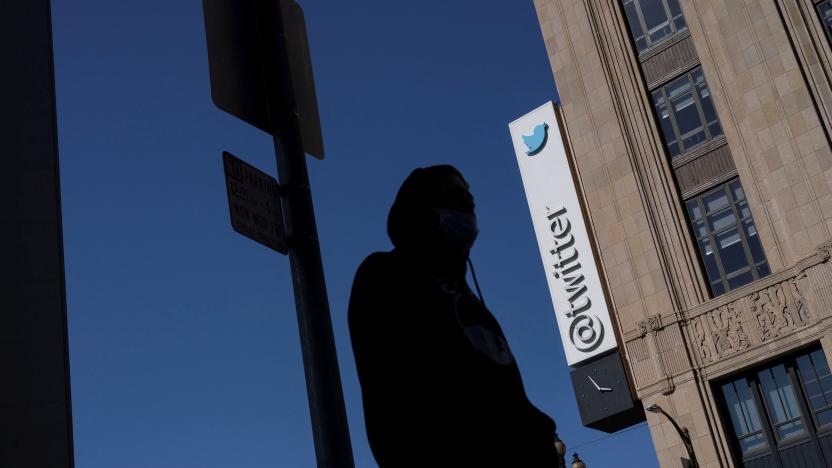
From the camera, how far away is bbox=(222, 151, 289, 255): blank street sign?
13.9 feet

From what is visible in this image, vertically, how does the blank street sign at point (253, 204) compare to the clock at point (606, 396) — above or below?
below

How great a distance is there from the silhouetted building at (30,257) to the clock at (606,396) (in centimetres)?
1887

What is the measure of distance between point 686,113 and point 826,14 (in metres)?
5.28

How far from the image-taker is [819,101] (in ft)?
92.7

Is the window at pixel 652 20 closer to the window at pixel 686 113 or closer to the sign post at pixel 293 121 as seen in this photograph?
the window at pixel 686 113

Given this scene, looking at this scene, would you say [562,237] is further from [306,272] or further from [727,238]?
[306,272]

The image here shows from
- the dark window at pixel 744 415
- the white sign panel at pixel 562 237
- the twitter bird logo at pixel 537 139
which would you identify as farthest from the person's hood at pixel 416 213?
the twitter bird logo at pixel 537 139

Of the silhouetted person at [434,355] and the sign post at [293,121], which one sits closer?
the silhouetted person at [434,355]

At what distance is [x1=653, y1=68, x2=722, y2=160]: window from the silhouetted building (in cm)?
1995

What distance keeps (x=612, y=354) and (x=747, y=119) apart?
9236 millimetres

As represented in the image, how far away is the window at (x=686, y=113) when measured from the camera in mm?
31344

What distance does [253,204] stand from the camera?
4.32 m

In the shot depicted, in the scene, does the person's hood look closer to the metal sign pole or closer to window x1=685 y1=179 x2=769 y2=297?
the metal sign pole

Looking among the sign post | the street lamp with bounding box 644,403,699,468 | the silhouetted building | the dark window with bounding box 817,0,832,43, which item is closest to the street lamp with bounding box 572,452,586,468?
the street lamp with bounding box 644,403,699,468
